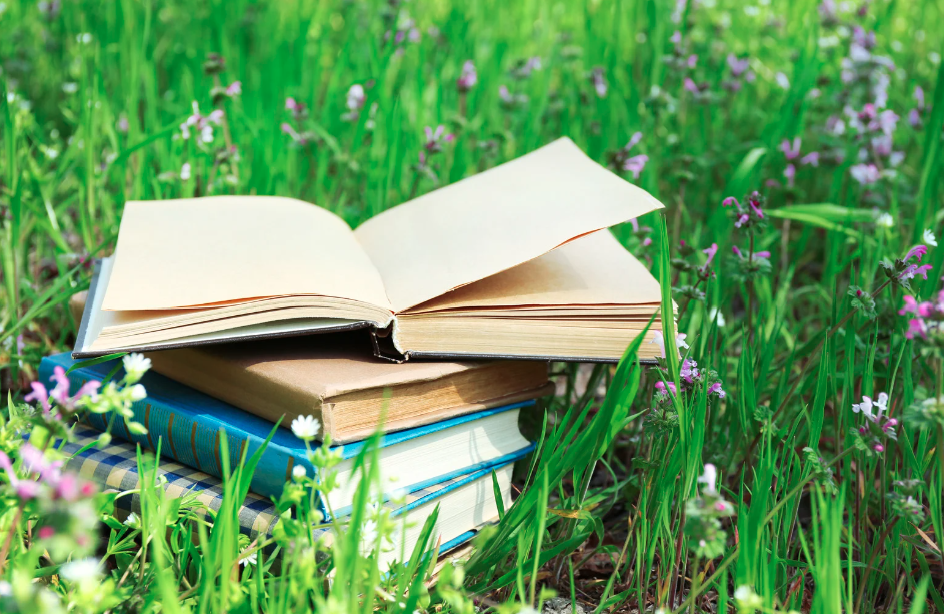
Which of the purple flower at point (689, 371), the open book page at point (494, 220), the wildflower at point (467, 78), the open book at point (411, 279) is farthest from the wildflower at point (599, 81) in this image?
the purple flower at point (689, 371)

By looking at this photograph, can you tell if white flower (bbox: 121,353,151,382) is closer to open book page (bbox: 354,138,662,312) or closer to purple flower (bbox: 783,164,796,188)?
open book page (bbox: 354,138,662,312)

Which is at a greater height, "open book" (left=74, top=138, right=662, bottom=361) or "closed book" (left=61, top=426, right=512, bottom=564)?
"open book" (left=74, top=138, right=662, bottom=361)

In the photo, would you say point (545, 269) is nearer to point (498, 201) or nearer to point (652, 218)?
point (498, 201)

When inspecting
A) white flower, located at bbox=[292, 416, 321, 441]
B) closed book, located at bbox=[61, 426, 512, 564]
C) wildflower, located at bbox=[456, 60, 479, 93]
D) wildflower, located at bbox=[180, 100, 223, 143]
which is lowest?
closed book, located at bbox=[61, 426, 512, 564]

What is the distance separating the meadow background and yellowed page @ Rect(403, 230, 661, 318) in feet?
0.40

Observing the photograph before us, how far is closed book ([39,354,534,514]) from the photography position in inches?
50.5

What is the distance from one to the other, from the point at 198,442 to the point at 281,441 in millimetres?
185

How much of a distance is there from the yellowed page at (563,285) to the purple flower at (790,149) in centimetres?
96

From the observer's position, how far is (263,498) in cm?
134

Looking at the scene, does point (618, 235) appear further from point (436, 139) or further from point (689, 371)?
point (689, 371)

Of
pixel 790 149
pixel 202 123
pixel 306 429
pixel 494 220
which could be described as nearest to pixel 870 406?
pixel 494 220

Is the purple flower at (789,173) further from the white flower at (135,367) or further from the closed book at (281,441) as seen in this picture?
the white flower at (135,367)

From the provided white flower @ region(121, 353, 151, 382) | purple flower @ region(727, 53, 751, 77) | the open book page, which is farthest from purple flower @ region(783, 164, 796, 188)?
white flower @ region(121, 353, 151, 382)

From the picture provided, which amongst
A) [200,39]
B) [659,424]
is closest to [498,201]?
[659,424]
